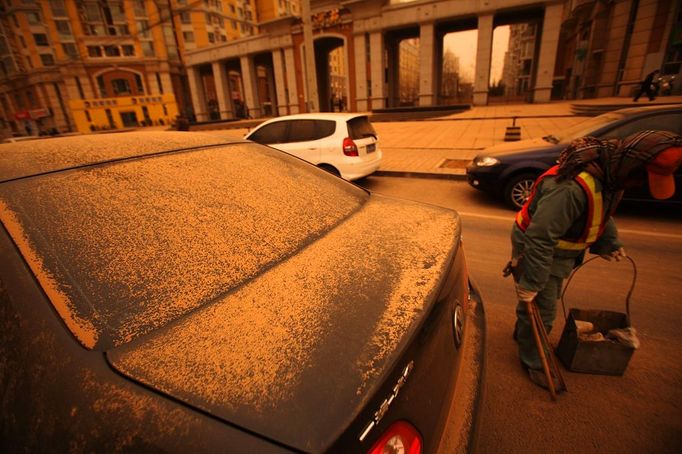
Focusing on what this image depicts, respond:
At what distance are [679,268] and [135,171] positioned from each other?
5.05 m

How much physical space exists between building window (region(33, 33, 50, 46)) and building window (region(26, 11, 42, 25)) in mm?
1597

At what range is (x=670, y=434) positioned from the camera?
1896 mm

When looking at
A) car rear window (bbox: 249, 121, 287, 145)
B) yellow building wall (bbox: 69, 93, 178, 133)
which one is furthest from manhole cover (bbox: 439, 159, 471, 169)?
yellow building wall (bbox: 69, 93, 178, 133)

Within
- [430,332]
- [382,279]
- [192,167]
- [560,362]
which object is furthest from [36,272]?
[560,362]

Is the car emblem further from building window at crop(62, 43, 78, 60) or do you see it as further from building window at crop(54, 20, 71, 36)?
building window at crop(54, 20, 71, 36)

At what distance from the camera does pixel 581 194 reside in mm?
1895

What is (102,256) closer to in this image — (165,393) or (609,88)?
(165,393)

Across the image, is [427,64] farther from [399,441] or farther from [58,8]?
[58,8]

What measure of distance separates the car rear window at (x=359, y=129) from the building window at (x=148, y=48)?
57.1m

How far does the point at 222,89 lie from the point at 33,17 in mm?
32908

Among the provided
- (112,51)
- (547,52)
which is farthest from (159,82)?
(547,52)

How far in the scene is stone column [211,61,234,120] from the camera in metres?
40.4

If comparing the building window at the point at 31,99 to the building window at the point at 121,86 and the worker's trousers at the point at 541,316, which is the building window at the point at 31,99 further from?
the worker's trousers at the point at 541,316

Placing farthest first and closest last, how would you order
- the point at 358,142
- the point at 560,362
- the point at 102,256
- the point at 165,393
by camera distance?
the point at 358,142 < the point at 560,362 < the point at 102,256 < the point at 165,393
